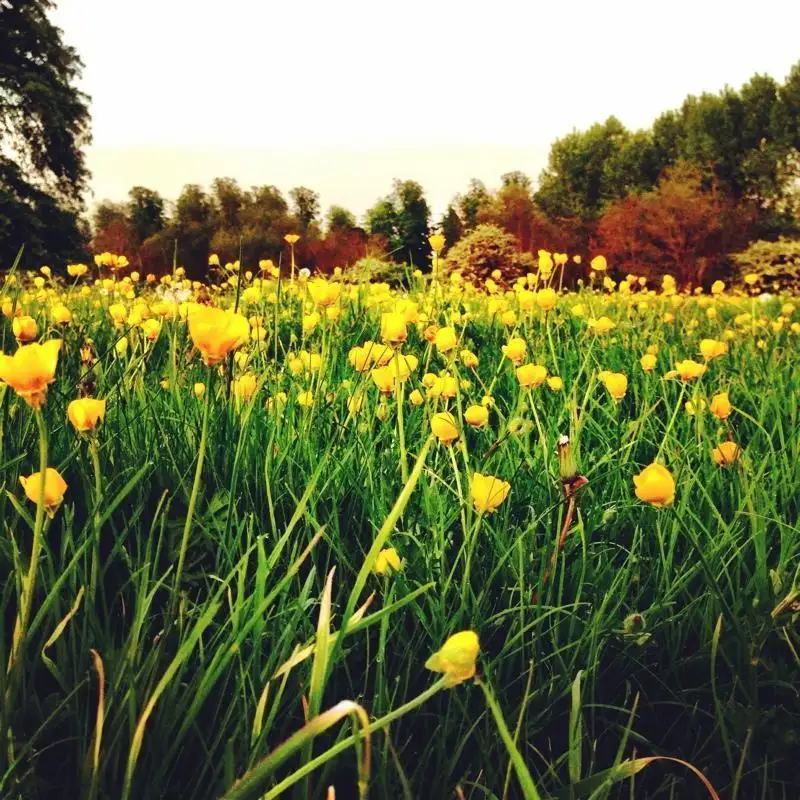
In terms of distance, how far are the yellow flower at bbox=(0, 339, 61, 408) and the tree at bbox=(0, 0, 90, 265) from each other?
19166mm

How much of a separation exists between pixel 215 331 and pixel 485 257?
1218 cm

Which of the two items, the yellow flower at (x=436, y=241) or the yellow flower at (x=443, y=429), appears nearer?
the yellow flower at (x=443, y=429)

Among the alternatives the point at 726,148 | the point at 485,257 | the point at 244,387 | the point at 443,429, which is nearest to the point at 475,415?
the point at 443,429

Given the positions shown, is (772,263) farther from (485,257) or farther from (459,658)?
(459,658)

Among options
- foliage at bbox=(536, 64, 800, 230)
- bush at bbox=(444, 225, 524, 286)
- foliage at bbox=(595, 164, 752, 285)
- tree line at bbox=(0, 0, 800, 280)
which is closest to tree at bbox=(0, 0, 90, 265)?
tree line at bbox=(0, 0, 800, 280)

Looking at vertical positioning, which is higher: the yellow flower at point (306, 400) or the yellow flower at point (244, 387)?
the yellow flower at point (244, 387)

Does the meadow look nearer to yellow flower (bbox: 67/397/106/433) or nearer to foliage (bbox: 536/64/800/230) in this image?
yellow flower (bbox: 67/397/106/433)

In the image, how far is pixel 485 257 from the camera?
12.6 meters

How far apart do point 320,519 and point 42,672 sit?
1.57 feet

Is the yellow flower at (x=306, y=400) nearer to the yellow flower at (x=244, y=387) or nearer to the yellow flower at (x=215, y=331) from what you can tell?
the yellow flower at (x=244, y=387)

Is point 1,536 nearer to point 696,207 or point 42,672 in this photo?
point 42,672

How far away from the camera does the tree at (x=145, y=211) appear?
36.7 meters

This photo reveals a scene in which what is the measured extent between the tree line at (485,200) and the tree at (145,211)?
0.07 m

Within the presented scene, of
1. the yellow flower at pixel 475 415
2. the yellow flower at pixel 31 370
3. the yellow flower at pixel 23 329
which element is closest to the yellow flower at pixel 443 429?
the yellow flower at pixel 475 415
